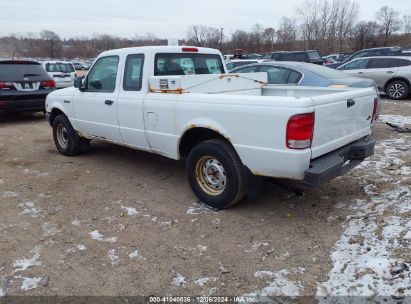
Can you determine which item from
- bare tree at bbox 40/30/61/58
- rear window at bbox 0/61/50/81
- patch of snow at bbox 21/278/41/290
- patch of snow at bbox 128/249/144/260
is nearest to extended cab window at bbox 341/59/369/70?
rear window at bbox 0/61/50/81

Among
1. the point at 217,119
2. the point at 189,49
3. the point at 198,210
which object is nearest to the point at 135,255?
the point at 198,210

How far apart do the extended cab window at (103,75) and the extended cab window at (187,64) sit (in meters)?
0.80

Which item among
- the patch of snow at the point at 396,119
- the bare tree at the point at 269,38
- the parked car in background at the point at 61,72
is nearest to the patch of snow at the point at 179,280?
the patch of snow at the point at 396,119

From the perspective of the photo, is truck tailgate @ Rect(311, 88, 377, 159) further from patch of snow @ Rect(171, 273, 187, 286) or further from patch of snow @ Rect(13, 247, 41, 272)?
patch of snow @ Rect(13, 247, 41, 272)

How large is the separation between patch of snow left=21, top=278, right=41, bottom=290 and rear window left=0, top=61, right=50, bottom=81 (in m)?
8.29

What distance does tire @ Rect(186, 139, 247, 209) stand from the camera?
4.15m

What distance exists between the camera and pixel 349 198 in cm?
466

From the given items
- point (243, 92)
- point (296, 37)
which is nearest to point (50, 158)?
point (243, 92)

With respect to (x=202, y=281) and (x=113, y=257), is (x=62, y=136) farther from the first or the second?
(x=202, y=281)

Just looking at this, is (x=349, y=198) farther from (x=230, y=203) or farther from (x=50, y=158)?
(x=50, y=158)

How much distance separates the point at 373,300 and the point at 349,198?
198 cm

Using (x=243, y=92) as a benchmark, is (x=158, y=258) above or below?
below

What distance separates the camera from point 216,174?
4.50 meters

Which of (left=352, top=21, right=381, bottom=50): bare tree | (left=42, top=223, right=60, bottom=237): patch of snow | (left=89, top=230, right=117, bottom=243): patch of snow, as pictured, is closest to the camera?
(left=89, top=230, right=117, bottom=243): patch of snow
